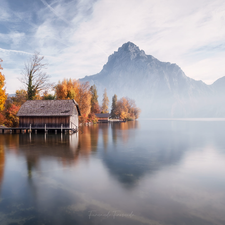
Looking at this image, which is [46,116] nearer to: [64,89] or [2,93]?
[2,93]

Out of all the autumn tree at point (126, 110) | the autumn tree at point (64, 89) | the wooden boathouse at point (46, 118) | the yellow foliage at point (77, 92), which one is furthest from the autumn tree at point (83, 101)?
the autumn tree at point (126, 110)

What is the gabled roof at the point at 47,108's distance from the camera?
37531mm

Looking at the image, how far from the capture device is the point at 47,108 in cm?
3872

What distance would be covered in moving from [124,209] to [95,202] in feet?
4.24

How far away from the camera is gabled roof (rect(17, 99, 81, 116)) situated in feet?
123

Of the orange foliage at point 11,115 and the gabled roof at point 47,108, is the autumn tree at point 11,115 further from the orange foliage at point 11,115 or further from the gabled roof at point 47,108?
the gabled roof at point 47,108

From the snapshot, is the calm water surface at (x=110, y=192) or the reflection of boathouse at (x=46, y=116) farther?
the reflection of boathouse at (x=46, y=116)

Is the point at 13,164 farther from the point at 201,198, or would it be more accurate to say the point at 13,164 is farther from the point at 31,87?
the point at 31,87

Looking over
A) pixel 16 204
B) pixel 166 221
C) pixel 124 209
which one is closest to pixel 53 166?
pixel 16 204

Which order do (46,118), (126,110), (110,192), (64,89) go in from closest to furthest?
(110,192), (46,118), (64,89), (126,110)

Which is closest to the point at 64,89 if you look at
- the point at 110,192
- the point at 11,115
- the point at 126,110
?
the point at 11,115

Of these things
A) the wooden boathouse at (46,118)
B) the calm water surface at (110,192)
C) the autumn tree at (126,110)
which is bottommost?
the calm water surface at (110,192)

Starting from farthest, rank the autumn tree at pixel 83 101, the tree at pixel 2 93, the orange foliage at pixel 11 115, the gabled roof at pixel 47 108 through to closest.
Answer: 1. the autumn tree at pixel 83 101
2. the orange foliage at pixel 11 115
3. the gabled roof at pixel 47 108
4. the tree at pixel 2 93

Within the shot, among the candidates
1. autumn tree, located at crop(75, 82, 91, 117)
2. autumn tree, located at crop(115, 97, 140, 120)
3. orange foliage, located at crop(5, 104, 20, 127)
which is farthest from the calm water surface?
autumn tree, located at crop(115, 97, 140, 120)
